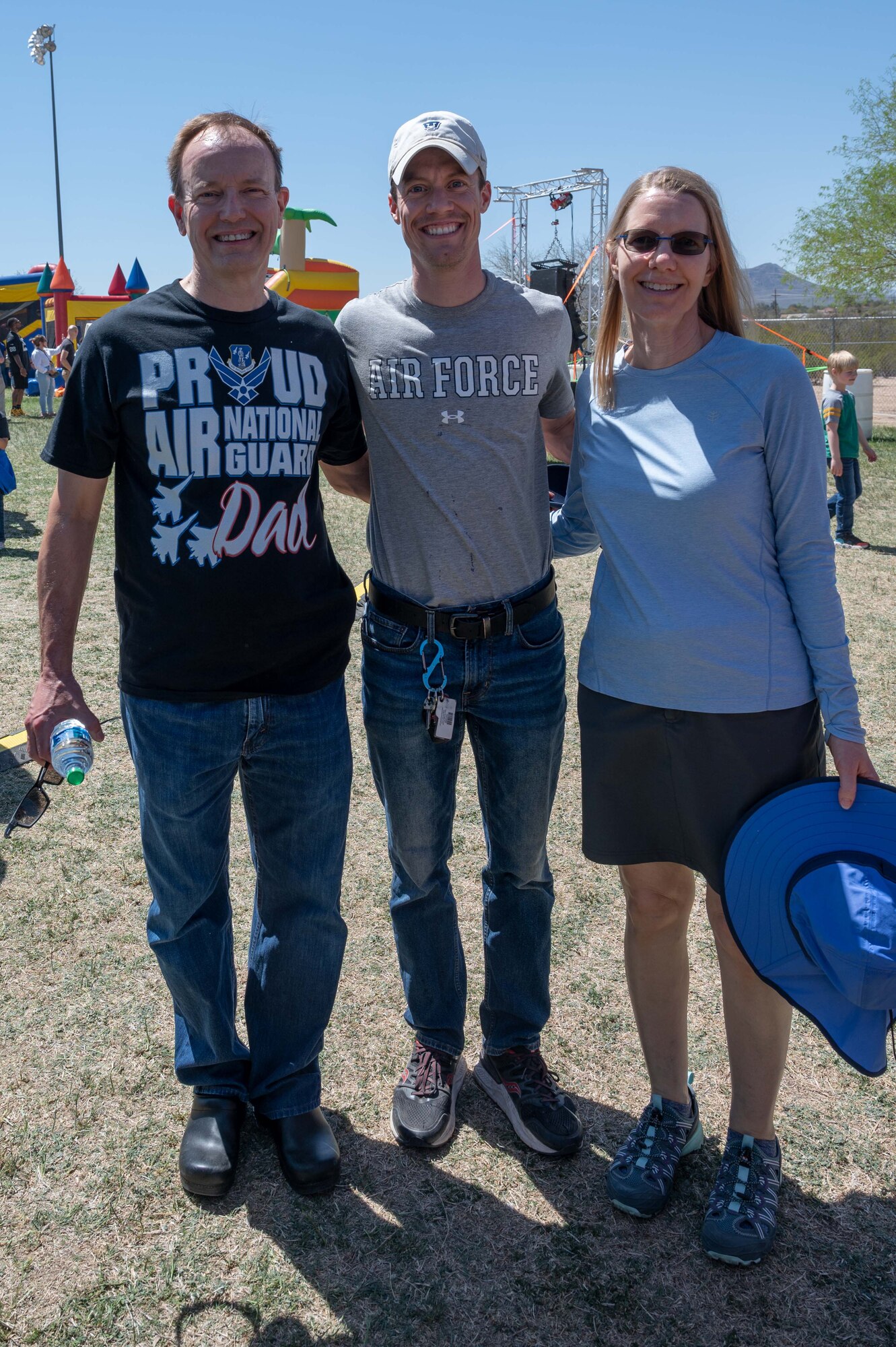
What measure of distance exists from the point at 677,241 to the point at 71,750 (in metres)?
1.55

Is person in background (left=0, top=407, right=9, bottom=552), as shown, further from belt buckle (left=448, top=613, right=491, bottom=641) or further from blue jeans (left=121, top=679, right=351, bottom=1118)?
belt buckle (left=448, top=613, right=491, bottom=641)

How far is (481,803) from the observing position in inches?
97.0

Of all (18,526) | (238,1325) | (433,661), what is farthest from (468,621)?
(18,526)

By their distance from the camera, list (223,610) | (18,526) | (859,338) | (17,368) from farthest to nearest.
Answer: (859,338) → (17,368) → (18,526) → (223,610)

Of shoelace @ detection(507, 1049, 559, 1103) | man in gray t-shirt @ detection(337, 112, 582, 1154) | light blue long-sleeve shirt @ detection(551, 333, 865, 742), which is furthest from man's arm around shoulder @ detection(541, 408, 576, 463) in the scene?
shoelace @ detection(507, 1049, 559, 1103)

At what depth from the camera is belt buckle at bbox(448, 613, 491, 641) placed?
7.27 feet

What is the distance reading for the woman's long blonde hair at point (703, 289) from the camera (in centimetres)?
198

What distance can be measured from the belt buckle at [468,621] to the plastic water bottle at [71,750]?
79 cm

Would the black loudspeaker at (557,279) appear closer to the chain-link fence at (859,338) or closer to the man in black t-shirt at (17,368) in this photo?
the chain-link fence at (859,338)

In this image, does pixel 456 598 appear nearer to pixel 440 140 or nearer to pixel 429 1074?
pixel 440 140

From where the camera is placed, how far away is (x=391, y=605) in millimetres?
2283

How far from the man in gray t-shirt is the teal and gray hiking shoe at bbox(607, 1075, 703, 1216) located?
168mm

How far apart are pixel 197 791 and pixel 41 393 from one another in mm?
19561

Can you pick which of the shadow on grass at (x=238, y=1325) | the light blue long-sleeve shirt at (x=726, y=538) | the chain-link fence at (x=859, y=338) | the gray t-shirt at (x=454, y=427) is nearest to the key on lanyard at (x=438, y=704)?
the gray t-shirt at (x=454, y=427)
